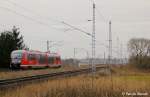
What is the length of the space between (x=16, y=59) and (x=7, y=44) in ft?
11.7

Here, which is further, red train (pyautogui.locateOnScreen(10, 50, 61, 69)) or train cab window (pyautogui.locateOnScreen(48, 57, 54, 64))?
train cab window (pyautogui.locateOnScreen(48, 57, 54, 64))

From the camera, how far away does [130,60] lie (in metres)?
87.6

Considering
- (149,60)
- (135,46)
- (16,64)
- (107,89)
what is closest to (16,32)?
(16,64)

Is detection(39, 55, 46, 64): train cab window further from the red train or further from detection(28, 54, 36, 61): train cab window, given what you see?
detection(28, 54, 36, 61): train cab window

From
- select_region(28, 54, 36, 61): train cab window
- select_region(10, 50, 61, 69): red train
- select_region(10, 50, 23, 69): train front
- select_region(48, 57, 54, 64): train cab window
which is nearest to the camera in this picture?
select_region(10, 50, 23, 69): train front

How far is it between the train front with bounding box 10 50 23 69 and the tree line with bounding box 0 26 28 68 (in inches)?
52.4

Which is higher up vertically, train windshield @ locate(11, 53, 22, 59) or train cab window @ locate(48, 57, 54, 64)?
train windshield @ locate(11, 53, 22, 59)

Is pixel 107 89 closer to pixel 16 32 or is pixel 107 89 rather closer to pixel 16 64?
pixel 16 64

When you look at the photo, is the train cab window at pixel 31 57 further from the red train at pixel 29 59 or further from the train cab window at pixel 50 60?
the train cab window at pixel 50 60

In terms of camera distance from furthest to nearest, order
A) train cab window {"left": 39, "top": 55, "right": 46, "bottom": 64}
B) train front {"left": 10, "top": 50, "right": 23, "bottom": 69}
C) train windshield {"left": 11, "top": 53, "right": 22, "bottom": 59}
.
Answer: train cab window {"left": 39, "top": 55, "right": 46, "bottom": 64}, train front {"left": 10, "top": 50, "right": 23, "bottom": 69}, train windshield {"left": 11, "top": 53, "right": 22, "bottom": 59}

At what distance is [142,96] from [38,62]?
43.7 metres

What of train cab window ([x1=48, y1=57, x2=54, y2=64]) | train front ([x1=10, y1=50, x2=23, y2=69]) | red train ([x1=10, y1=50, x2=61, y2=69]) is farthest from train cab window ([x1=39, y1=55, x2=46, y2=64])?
train front ([x1=10, y1=50, x2=23, y2=69])

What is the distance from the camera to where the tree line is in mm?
51656

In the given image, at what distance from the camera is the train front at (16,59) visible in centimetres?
5038
